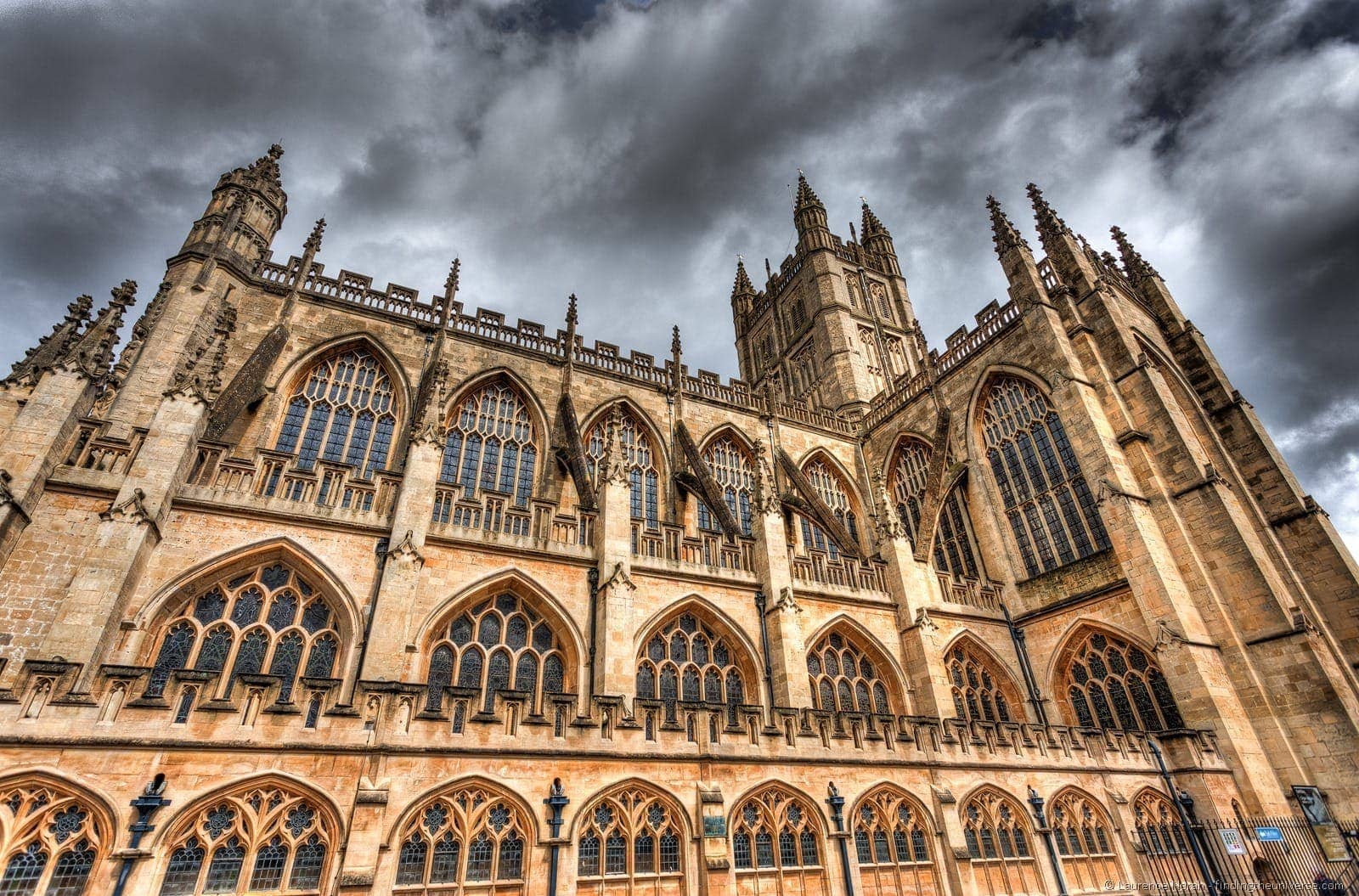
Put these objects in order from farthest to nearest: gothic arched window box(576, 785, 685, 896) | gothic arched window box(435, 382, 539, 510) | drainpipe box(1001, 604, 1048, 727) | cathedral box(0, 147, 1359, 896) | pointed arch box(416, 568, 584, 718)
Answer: gothic arched window box(435, 382, 539, 510)
drainpipe box(1001, 604, 1048, 727)
pointed arch box(416, 568, 584, 718)
gothic arched window box(576, 785, 685, 896)
cathedral box(0, 147, 1359, 896)

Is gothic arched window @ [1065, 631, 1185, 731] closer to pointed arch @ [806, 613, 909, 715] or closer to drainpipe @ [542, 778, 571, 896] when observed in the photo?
pointed arch @ [806, 613, 909, 715]

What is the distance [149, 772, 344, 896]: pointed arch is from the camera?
714cm

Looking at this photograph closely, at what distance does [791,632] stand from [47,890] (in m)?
11.6

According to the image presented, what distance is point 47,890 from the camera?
21.8 ft

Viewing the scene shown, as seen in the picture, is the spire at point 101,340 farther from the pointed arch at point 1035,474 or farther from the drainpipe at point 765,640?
the pointed arch at point 1035,474

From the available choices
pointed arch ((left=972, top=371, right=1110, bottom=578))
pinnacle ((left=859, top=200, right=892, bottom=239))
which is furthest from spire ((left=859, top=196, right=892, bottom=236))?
pointed arch ((left=972, top=371, right=1110, bottom=578))

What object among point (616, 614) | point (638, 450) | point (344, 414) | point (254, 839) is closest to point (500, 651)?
point (616, 614)

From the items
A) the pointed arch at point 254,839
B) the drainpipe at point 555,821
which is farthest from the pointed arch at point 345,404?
the drainpipe at point 555,821

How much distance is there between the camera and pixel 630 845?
891 centimetres

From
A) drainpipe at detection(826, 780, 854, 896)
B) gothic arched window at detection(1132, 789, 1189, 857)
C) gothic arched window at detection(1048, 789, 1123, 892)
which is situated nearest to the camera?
drainpipe at detection(826, 780, 854, 896)

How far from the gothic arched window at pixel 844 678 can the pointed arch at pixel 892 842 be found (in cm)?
391

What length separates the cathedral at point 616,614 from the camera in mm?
7855

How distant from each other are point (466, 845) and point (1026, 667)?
14880mm

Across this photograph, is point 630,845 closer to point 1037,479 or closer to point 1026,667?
point 1026,667
